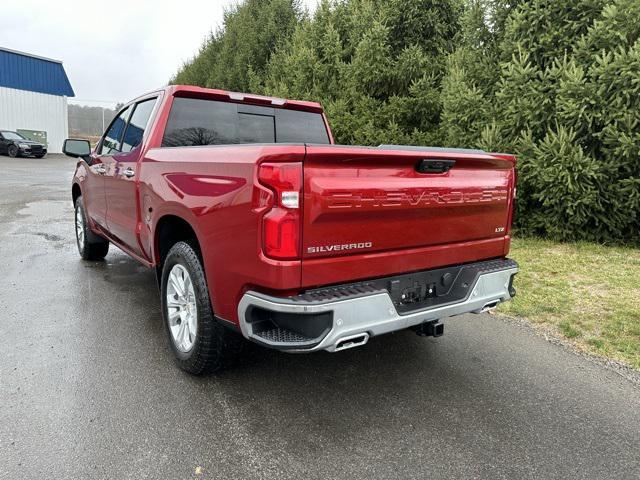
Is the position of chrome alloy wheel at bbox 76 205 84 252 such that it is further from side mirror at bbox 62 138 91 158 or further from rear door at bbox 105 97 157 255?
rear door at bbox 105 97 157 255

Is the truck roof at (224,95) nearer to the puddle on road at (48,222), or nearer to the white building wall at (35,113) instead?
the puddle on road at (48,222)

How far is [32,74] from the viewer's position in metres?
34.4

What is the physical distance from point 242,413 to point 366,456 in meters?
0.77

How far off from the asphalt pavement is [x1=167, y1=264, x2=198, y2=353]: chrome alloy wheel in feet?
0.74

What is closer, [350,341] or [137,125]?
[350,341]

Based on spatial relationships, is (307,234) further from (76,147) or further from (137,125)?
(76,147)

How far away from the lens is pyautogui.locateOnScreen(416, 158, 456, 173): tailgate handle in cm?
267

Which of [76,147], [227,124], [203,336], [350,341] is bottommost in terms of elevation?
[203,336]

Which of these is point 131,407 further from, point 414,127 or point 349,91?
point 349,91

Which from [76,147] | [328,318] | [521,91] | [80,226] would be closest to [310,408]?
[328,318]

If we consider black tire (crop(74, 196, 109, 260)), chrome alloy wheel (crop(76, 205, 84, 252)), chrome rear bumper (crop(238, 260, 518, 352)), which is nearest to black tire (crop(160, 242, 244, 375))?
chrome rear bumper (crop(238, 260, 518, 352))

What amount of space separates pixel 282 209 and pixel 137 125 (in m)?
2.66

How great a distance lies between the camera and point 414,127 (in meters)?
9.66

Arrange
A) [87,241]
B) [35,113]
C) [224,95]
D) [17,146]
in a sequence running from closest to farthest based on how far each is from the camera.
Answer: [224,95], [87,241], [17,146], [35,113]
